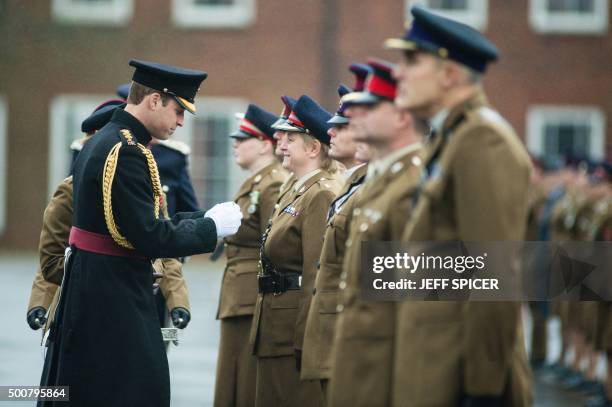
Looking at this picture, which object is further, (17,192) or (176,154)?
(17,192)

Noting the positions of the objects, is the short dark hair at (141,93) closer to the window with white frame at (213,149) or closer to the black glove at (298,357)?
the black glove at (298,357)

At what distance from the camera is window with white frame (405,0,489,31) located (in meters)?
24.8

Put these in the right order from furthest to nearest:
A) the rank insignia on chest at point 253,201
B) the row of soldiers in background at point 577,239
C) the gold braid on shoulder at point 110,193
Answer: the row of soldiers in background at point 577,239, the rank insignia on chest at point 253,201, the gold braid on shoulder at point 110,193

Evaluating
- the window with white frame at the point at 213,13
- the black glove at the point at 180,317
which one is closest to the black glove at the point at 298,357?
the black glove at the point at 180,317

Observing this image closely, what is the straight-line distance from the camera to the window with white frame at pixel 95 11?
81.0 feet

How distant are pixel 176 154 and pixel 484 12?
16.8m

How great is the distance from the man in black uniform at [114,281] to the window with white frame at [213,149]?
18.8m

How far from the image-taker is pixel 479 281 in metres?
4.30

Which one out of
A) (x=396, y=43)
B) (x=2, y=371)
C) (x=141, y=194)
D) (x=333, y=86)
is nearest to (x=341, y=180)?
(x=141, y=194)

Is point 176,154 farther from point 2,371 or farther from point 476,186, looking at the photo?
point 476,186

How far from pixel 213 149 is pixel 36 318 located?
18.2m

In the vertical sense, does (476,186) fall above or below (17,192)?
above

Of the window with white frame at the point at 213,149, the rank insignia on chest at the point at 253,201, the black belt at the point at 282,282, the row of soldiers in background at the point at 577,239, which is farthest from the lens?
the window with white frame at the point at 213,149

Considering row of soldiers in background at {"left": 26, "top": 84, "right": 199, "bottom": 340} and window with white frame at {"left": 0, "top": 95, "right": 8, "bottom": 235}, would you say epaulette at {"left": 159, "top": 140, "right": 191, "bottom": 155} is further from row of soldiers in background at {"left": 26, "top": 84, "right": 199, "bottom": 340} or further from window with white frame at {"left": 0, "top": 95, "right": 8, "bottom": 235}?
window with white frame at {"left": 0, "top": 95, "right": 8, "bottom": 235}
